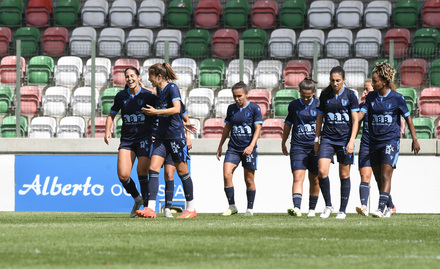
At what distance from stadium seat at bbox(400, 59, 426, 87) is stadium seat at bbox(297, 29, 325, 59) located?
205cm

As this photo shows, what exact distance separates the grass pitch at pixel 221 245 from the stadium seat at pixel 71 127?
834 cm

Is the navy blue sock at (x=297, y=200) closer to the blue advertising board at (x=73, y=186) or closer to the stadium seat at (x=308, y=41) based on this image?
the blue advertising board at (x=73, y=186)

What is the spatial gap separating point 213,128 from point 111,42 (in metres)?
4.94

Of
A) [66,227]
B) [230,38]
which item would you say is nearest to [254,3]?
[230,38]

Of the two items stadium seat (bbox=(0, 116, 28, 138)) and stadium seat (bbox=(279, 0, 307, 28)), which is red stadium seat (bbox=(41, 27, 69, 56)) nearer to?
stadium seat (bbox=(0, 116, 28, 138))

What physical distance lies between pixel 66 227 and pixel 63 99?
9.54 metres

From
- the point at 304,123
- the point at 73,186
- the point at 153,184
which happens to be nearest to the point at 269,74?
the point at 73,186

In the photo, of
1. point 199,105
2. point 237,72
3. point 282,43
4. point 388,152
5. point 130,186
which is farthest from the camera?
point 282,43

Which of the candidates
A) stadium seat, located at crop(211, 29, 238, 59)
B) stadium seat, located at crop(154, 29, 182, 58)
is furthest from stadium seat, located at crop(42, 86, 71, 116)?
stadium seat, located at crop(211, 29, 238, 59)

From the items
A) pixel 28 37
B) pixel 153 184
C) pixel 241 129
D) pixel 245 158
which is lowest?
pixel 153 184

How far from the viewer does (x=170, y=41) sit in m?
19.7

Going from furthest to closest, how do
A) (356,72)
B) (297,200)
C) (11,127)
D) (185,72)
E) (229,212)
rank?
(185,72)
(356,72)
(11,127)
(229,212)
(297,200)

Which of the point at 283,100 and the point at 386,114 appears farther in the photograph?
the point at 283,100

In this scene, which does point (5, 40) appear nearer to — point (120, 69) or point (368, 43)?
point (120, 69)
